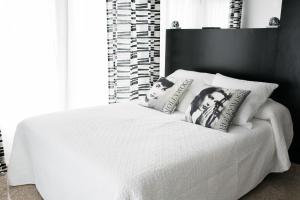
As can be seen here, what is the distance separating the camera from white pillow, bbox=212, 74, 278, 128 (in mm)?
2229

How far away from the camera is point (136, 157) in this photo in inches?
63.4

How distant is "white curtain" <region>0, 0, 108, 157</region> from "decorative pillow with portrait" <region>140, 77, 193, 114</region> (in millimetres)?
839

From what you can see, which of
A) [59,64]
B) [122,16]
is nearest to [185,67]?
[122,16]

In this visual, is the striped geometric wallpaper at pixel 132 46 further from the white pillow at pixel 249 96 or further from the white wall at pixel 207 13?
the white pillow at pixel 249 96

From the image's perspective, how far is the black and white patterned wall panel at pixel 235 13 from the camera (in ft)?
11.6

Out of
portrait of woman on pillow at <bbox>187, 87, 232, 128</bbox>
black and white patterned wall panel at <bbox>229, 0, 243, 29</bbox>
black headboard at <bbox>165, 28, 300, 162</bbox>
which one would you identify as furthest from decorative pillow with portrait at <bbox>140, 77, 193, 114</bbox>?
black and white patterned wall panel at <bbox>229, 0, 243, 29</bbox>

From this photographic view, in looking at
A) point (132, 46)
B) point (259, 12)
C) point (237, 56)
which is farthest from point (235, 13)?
point (132, 46)

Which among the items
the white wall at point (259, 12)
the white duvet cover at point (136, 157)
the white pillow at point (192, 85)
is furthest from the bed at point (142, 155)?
the white wall at point (259, 12)

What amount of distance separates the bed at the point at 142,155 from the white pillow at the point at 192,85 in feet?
0.41

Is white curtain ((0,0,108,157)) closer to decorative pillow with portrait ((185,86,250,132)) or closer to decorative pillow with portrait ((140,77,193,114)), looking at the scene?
decorative pillow with portrait ((140,77,193,114))

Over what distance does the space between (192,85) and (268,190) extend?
1.15 meters

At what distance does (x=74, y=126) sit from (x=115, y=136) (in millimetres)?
378

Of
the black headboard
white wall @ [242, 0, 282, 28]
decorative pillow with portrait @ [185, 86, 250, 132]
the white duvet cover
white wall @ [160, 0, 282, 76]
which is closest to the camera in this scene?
the white duvet cover

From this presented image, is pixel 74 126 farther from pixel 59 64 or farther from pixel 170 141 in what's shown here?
pixel 59 64
